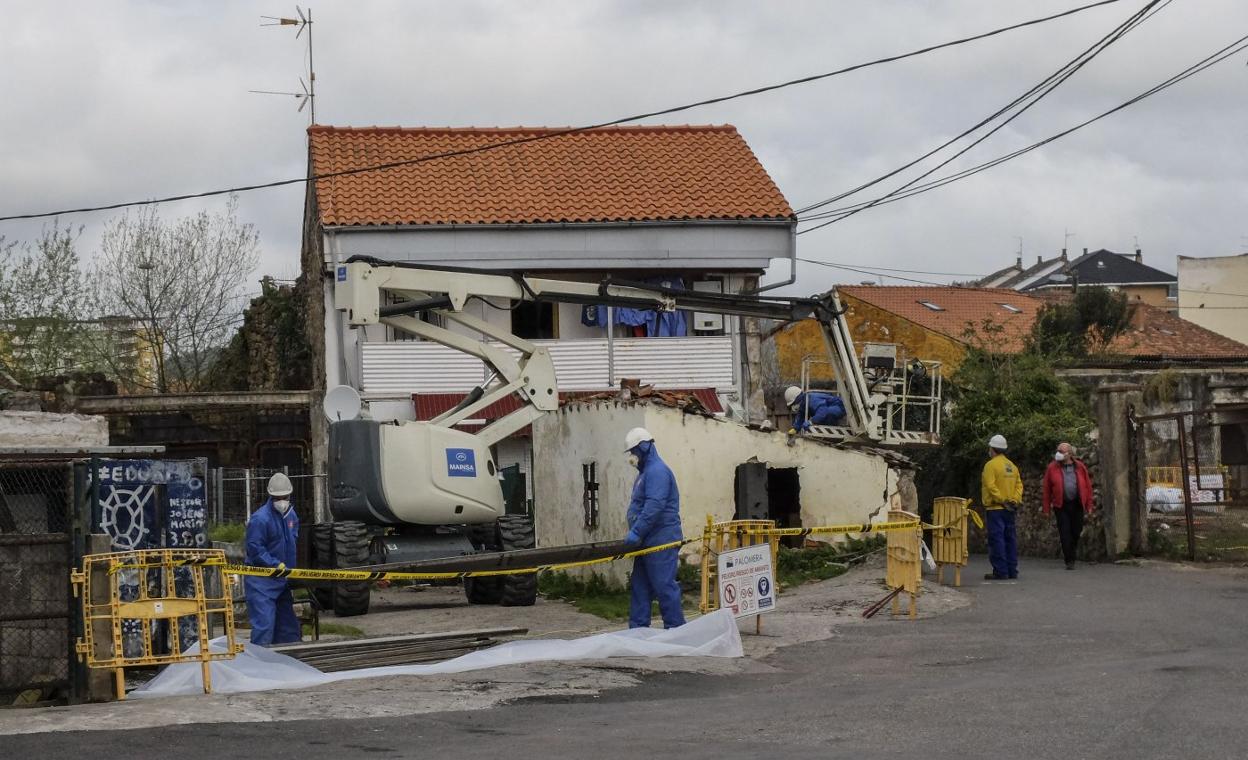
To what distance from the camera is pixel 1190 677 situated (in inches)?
468

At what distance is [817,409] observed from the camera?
85.3 feet

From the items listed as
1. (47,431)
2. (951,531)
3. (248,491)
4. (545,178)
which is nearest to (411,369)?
(248,491)

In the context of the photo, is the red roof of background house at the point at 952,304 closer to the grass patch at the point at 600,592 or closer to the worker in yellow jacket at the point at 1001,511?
the grass patch at the point at 600,592

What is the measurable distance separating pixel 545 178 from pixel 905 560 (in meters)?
19.0

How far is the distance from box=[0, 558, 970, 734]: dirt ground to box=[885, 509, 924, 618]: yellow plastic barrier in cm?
29

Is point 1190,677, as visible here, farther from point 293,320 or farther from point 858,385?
point 293,320

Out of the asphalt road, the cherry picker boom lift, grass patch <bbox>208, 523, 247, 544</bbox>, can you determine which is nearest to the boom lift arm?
the cherry picker boom lift

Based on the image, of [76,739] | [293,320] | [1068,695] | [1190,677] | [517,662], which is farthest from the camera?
[293,320]

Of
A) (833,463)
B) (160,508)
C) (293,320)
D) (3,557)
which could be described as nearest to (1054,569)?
(833,463)

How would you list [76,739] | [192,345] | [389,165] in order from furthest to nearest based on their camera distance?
[192,345]
[389,165]
[76,739]

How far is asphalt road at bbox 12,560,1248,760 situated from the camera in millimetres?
9281

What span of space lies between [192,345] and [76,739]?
3723cm

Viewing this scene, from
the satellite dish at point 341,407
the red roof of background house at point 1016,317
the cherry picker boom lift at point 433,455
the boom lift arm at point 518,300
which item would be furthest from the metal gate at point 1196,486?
the satellite dish at point 341,407

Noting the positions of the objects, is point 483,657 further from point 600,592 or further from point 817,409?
point 817,409
